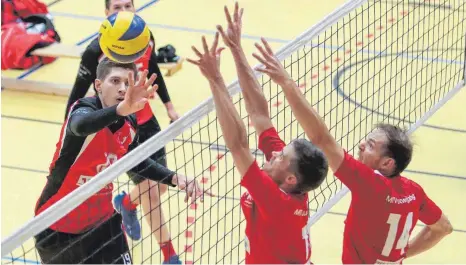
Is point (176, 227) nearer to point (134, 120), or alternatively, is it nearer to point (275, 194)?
point (134, 120)

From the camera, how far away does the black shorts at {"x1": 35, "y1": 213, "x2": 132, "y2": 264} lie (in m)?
4.77

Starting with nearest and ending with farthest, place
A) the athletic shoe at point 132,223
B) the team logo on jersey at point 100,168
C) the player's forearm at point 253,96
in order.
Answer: the player's forearm at point 253,96 < the team logo on jersey at point 100,168 < the athletic shoe at point 132,223

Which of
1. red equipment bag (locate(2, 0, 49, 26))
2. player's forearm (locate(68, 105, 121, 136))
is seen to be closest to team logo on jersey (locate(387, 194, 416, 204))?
player's forearm (locate(68, 105, 121, 136))

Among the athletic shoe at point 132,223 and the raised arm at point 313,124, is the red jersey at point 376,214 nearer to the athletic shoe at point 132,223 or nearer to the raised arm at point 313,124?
the raised arm at point 313,124

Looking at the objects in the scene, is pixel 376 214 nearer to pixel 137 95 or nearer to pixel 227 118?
pixel 227 118

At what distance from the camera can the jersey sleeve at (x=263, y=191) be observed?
4.04 meters

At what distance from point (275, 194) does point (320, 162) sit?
1.06 ft

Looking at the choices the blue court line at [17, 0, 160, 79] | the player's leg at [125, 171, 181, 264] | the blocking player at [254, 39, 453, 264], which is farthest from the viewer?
the blue court line at [17, 0, 160, 79]

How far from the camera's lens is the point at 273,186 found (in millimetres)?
4082

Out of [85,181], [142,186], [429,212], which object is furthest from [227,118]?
[142,186]

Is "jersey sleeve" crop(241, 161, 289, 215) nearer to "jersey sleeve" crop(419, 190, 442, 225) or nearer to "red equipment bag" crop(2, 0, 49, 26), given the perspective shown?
"jersey sleeve" crop(419, 190, 442, 225)

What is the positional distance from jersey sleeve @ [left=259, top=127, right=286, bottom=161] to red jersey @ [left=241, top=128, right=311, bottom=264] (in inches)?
15.1

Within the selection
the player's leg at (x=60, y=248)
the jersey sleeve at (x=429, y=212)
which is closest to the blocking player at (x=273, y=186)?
the jersey sleeve at (x=429, y=212)

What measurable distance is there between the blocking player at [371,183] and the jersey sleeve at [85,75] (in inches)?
71.2
